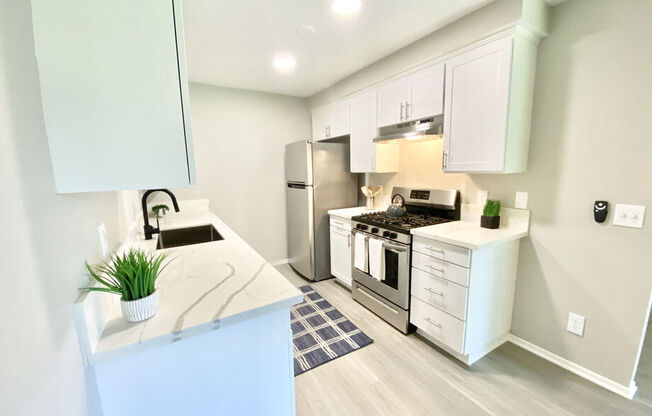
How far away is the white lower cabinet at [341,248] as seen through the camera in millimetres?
2908

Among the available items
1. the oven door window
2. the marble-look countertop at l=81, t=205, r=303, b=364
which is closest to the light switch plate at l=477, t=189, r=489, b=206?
the oven door window

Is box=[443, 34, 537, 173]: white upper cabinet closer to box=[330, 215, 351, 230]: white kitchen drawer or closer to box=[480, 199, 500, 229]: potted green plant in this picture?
box=[480, 199, 500, 229]: potted green plant

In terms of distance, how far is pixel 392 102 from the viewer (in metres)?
2.55

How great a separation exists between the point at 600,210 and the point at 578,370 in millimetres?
1122

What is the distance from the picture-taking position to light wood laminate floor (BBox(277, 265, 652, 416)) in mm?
1548

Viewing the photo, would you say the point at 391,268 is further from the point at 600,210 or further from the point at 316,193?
the point at 600,210

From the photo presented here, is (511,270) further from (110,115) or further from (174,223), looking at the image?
(174,223)

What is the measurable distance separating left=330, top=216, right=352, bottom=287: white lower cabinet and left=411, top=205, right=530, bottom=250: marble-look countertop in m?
0.97

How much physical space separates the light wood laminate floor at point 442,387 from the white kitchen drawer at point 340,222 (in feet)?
3.98

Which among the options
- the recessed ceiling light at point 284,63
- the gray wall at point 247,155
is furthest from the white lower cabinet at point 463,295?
the gray wall at point 247,155

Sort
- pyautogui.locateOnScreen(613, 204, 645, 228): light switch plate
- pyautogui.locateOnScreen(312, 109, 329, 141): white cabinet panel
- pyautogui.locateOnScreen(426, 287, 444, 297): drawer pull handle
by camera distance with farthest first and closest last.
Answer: pyautogui.locateOnScreen(312, 109, 329, 141): white cabinet panel → pyautogui.locateOnScreen(426, 287, 444, 297): drawer pull handle → pyautogui.locateOnScreen(613, 204, 645, 228): light switch plate

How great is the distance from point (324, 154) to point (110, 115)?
8.47 feet

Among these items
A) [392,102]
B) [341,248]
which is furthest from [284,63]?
[341,248]

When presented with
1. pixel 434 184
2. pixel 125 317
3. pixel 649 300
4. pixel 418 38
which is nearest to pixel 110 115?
pixel 125 317
